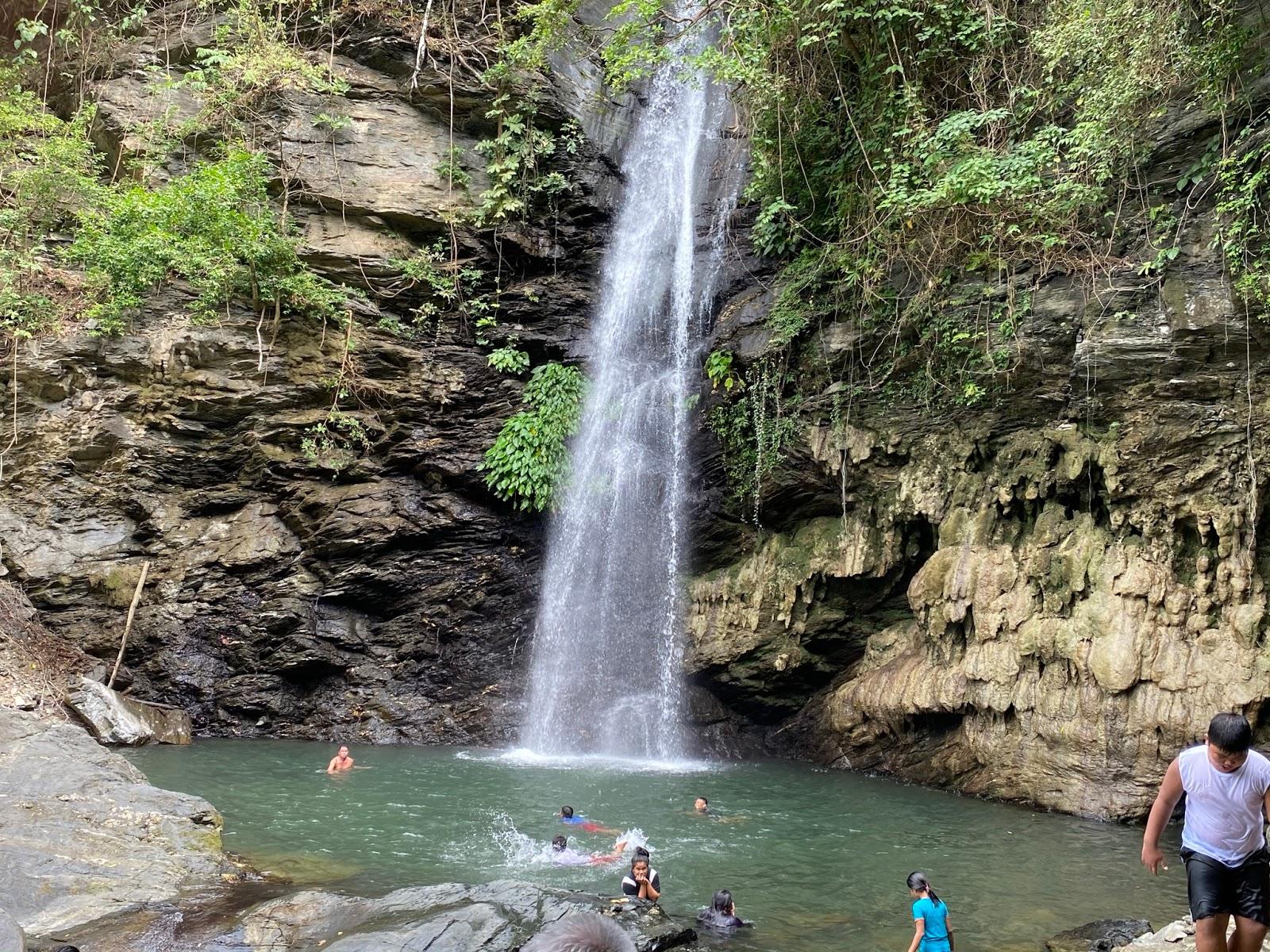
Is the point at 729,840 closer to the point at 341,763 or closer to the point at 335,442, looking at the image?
the point at 341,763

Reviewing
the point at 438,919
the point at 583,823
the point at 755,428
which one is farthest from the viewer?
the point at 755,428

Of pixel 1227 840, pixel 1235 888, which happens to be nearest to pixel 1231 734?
pixel 1227 840

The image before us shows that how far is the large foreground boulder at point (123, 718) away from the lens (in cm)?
1176

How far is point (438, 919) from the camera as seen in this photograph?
16.9 ft

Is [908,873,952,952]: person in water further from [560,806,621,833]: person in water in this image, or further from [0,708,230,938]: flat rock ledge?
[0,708,230,938]: flat rock ledge

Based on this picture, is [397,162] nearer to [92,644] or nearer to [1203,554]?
[92,644]

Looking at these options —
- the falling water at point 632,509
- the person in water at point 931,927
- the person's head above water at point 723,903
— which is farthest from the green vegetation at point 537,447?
the person in water at point 931,927

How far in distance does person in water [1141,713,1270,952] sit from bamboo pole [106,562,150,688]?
44.4ft

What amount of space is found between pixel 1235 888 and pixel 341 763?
10.3 metres

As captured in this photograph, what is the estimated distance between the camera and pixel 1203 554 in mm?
9352

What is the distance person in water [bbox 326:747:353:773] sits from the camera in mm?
11266

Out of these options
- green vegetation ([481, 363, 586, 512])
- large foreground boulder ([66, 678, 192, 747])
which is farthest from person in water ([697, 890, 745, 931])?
large foreground boulder ([66, 678, 192, 747])

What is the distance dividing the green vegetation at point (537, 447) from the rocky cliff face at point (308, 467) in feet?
1.23

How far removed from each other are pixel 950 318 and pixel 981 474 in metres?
2.10
